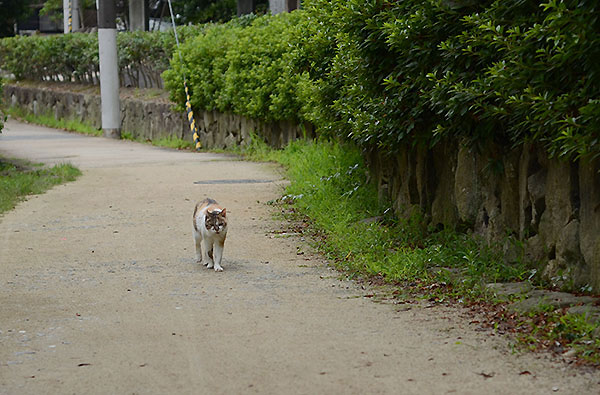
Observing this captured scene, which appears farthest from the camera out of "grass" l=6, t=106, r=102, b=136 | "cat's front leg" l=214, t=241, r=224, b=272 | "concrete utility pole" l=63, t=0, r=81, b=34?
"concrete utility pole" l=63, t=0, r=81, b=34

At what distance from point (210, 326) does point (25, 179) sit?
956 centimetres

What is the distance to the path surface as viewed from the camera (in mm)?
5379

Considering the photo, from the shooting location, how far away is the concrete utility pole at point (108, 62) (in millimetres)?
25469

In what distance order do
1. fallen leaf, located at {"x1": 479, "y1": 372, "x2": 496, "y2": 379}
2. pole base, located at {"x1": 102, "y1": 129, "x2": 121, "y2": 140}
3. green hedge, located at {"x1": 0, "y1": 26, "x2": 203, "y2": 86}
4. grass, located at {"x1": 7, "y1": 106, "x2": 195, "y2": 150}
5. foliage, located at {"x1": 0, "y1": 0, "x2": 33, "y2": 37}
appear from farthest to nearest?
foliage, located at {"x1": 0, "y1": 0, "x2": 33, "y2": 37}
green hedge, located at {"x1": 0, "y1": 26, "x2": 203, "y2": 86}
pole base, located at {"x1": 102, "y1": 129, "x2": 121, "y2": 140}
grass, located at {"x1": 7, "y1": 106, "x2": 195, "y2": 150}
fallen leaf, located at {"x1": 479, "y1": 372, "x2": 496, "y2": 379}

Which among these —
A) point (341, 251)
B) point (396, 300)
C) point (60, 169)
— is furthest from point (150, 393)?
point (60, 169)

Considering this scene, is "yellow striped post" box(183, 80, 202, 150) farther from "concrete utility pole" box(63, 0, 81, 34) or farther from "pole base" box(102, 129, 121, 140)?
"concrete utility pole" box(63, 0, 81, 34)

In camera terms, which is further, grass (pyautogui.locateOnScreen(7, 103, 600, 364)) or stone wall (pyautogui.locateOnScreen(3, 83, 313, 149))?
stone wall (pyautogui.locateOnScreen(3, 83, 313, 149))

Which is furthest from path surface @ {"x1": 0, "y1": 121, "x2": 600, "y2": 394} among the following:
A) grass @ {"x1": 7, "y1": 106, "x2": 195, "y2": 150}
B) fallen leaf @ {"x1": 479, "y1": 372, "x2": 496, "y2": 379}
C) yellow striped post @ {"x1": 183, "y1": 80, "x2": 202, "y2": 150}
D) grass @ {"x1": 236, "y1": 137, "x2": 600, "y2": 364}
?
grass @ {"x1": 7, "y1": 106, "x2": 195, "y2": 150}

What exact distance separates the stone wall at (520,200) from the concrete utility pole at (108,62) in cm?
1757

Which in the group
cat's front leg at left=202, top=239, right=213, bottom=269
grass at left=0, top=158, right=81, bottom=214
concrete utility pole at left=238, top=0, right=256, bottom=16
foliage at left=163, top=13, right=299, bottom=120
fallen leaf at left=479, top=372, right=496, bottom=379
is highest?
concrete utility pole at left=238, top=0, right=256, bottom=16

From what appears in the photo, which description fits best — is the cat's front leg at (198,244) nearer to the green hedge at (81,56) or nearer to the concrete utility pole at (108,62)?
the green hedge at (81,56)

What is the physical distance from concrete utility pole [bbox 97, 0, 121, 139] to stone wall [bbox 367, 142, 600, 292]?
692 inches

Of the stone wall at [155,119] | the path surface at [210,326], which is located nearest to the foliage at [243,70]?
the stone wall at [155,119]

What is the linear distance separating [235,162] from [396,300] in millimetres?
11305
